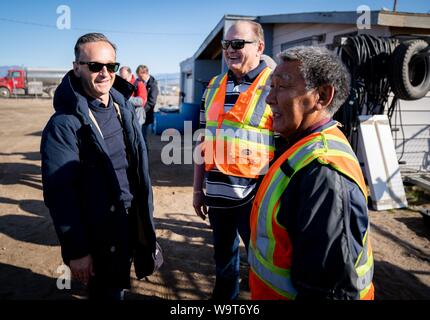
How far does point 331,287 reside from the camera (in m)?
1.06

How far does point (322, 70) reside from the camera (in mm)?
1194

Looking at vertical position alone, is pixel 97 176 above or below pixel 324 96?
below

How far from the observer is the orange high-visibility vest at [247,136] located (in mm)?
2154

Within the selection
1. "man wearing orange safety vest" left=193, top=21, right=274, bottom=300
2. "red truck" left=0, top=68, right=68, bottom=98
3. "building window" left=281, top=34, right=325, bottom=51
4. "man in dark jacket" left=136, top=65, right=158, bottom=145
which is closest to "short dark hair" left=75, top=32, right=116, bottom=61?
"man wearing orange safety vest" left=193, top=21, right=274, bottom=300

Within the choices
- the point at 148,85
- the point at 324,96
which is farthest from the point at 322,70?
the point at 148,85

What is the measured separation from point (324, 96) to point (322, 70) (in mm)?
99

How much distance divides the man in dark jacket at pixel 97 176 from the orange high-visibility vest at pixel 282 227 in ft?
3.29

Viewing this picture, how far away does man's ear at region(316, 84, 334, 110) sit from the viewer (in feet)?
3.94

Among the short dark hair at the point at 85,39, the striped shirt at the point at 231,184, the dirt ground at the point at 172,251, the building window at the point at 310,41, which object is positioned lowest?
the dirt ground at the point at 172,251

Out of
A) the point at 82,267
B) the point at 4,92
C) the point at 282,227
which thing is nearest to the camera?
the point at 282,227

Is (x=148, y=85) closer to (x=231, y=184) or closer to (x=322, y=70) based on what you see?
(x=231, y=184)

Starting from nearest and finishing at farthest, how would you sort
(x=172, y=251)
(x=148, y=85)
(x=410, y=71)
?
(x=172, y=251), (x=410, y=71), (x=148, y=85)

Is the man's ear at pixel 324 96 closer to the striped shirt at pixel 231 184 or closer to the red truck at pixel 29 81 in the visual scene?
the striped shirt at pixel 231 184

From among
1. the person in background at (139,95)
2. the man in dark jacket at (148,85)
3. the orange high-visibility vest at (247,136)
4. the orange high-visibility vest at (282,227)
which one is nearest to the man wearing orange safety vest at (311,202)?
the orange high-visibility vest at (282,227)
